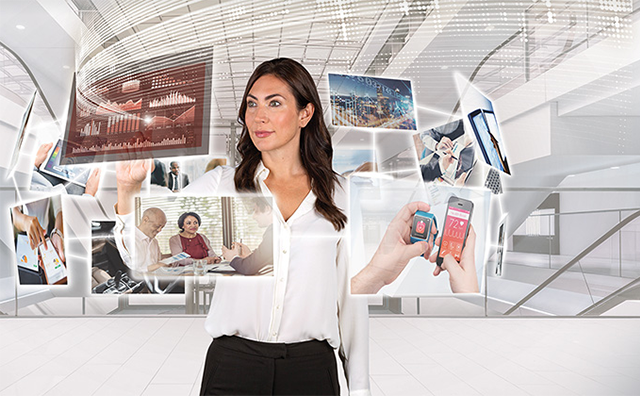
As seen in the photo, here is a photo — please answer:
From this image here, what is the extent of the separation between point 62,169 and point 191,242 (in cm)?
141

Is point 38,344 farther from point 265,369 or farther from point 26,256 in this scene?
point 265,369

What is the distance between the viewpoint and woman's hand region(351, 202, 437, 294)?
8.15 feet

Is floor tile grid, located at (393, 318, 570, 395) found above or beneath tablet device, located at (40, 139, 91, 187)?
beneath

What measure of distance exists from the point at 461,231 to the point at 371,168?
58 cm

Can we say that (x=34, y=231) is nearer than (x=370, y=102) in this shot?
No

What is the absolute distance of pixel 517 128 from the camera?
290 cm

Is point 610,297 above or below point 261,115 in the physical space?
below

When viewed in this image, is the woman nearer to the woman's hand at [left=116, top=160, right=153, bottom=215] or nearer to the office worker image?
the office worker image

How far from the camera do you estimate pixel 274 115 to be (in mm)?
1398

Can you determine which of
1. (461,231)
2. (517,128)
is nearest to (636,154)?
(517,128)

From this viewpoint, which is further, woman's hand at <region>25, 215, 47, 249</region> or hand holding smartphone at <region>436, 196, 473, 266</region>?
woman's hand at <region>25, 215, 47, 249</region>

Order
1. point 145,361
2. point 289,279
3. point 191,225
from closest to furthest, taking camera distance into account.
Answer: point 289,279 → point 191,225 → point 145,361

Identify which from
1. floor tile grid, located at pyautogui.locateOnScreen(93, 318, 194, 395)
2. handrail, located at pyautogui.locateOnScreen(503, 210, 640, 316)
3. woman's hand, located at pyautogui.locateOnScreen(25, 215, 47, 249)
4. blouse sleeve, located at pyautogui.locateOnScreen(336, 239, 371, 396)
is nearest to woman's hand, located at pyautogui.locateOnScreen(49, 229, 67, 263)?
woman's hand, located at pyautogui.locateOnScreen(25, 215, 47, 249)

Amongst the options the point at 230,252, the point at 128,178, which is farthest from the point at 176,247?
the point at 128,178
